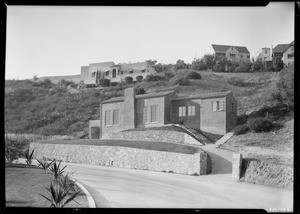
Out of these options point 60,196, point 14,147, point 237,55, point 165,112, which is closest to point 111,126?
point 165,112

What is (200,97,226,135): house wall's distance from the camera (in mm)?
12354

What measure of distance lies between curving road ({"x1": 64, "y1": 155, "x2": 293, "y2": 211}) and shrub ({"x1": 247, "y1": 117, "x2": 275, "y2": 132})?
1.80 metres

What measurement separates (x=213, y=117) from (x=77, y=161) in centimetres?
468

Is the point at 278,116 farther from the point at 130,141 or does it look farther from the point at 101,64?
the point at 101,64

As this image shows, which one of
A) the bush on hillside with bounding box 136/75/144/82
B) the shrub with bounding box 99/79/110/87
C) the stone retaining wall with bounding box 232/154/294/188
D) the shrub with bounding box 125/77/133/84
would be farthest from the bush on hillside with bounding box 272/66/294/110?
the shrub with bounding box 99/79/110/87

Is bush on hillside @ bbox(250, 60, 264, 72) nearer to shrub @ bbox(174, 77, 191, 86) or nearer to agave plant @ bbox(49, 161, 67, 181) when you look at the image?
shrub @ bbox(174, 77, 191, 86)

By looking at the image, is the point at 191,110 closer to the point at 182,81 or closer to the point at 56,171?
the point at 182,81

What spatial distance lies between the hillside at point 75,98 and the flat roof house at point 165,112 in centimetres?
24

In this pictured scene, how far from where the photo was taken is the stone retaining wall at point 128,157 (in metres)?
11.9

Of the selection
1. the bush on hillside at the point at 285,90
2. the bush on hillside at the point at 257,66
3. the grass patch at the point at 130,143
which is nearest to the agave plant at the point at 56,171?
the grass patch at the point at 130,143

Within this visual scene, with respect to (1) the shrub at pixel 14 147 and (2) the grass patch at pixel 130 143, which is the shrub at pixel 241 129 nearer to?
(2) the grass patch at pixel 130 143

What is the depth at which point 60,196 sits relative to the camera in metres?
8.84
